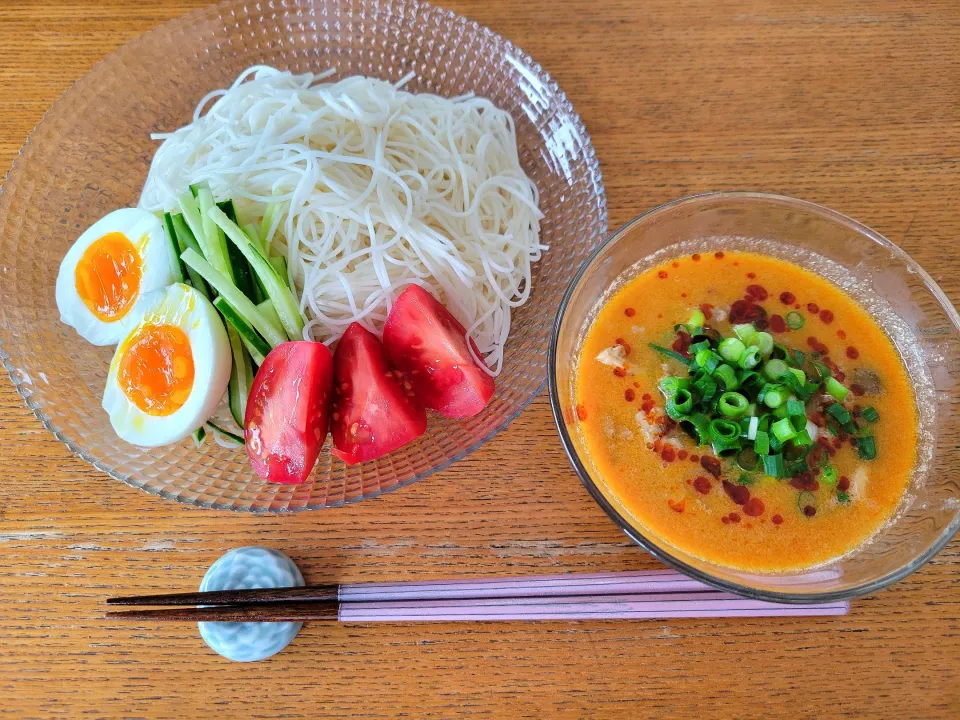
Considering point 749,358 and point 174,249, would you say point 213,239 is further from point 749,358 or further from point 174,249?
point 749,358

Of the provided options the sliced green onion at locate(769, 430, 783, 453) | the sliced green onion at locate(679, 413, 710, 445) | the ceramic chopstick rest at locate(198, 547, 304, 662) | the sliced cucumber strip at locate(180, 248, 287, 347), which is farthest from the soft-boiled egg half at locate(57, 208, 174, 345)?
the sliced green onion at locate(769, 430, 783, 453)

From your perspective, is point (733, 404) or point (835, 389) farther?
point (835, 389)

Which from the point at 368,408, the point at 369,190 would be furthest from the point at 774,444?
the point at 369,190

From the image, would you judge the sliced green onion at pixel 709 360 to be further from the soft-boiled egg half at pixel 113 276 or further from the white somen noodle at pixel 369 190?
the soft-boiled egg half at pixel 113 276

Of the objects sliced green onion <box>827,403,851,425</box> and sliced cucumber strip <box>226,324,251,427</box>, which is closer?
sliced green onion <box>827,403,851,425</box>

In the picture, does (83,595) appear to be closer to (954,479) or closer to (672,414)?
(672,414)

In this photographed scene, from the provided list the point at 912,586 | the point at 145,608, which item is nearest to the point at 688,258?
the point at 912,586

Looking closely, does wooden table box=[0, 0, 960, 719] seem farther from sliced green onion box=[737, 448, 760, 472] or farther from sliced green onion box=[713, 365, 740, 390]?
sliced green onion box=[713, 365, 740, 390]
